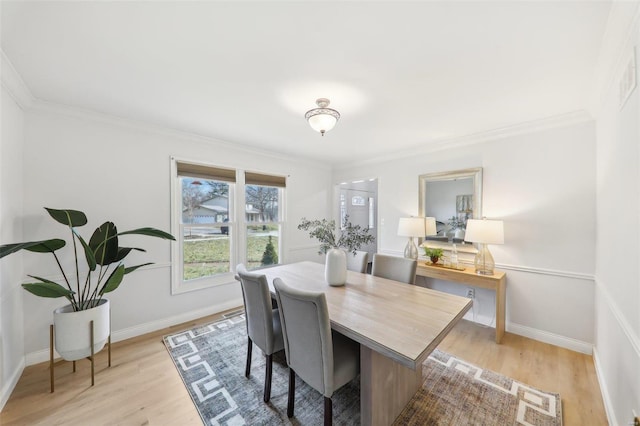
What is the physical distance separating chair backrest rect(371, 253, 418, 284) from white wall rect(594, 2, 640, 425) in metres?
1.24

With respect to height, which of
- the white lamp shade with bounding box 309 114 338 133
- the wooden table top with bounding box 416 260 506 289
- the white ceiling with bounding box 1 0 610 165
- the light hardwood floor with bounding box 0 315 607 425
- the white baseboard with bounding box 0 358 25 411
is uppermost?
the white ceiling with bounding box 1 0 610 165

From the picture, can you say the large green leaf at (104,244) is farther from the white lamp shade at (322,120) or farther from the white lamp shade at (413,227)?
the white lamp shade at (413,227)

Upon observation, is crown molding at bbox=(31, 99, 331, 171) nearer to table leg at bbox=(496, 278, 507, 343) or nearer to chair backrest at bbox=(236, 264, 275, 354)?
chair backrest at bbox=(236, 264, 275, 354)

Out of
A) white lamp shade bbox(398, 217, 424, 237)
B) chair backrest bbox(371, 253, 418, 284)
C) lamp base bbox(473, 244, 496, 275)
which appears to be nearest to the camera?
chair backrest bbox(371, 253, 418, 284)

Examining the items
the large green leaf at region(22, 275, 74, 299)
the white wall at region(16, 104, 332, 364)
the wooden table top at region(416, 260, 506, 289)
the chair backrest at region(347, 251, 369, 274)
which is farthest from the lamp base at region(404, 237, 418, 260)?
the large green leaf at region(22, 275, 74, 299)

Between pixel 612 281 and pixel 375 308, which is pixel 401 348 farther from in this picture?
pixel 612 281

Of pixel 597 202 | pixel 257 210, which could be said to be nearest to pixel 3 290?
pixel 257 210

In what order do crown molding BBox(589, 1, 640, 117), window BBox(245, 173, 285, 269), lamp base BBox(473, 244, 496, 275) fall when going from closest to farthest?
crown molding BBox(589, 1, 640, 117) → lamp base BBox(473, 244, 496, 275) → window BBox(245, 173, 285, 269)

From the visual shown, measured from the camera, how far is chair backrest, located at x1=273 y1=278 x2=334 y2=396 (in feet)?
4.29

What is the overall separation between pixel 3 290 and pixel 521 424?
12.4 ft

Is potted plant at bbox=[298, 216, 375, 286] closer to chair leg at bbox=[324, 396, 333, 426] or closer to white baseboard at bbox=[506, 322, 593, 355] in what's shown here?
chair leg at bbox=[324, 396, 333, 426]

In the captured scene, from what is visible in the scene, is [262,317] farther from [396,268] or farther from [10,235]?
[10,235]

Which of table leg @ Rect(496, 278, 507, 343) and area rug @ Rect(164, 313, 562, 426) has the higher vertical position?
table leg @ Rect(496, 278, 507, 343)

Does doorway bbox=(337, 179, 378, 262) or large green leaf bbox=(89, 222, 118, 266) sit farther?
doorway bbox=(337, 179, 378, 262)
